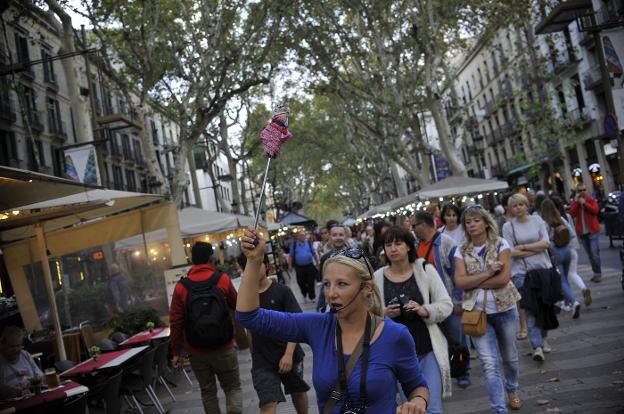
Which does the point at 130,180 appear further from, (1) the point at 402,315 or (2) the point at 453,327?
(1) the point at 402,315

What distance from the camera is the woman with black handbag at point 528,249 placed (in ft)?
21.7

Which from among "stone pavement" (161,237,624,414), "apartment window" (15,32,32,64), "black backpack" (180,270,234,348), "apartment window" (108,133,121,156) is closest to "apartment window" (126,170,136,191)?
"apartment window" (108,133,121,156)

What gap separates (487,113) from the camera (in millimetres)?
51875

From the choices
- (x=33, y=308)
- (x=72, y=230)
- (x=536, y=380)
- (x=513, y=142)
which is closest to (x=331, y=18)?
(x=72, y=230)

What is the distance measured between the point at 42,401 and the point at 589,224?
8.85 metres

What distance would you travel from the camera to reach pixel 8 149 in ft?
89.2

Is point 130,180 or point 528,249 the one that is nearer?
point 528,249

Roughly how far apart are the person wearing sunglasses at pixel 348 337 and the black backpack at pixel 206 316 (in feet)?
8.77

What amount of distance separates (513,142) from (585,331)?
137 ft

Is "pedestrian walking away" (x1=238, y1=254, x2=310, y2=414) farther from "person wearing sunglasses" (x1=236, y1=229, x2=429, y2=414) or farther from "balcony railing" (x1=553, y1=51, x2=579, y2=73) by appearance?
"balcony railing" (x1=553, y1=51, x2=579, y2=73)

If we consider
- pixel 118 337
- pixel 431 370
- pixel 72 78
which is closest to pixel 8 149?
pixel 72 78

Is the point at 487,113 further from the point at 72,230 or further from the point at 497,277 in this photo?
the point at 497,277

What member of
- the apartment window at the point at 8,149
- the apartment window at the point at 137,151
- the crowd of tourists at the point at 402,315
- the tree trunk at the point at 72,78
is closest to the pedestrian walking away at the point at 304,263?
the tree trunk at the point at 72,78

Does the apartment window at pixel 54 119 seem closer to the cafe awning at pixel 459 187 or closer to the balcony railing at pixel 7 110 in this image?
the balcony railing at pixel 7 110
